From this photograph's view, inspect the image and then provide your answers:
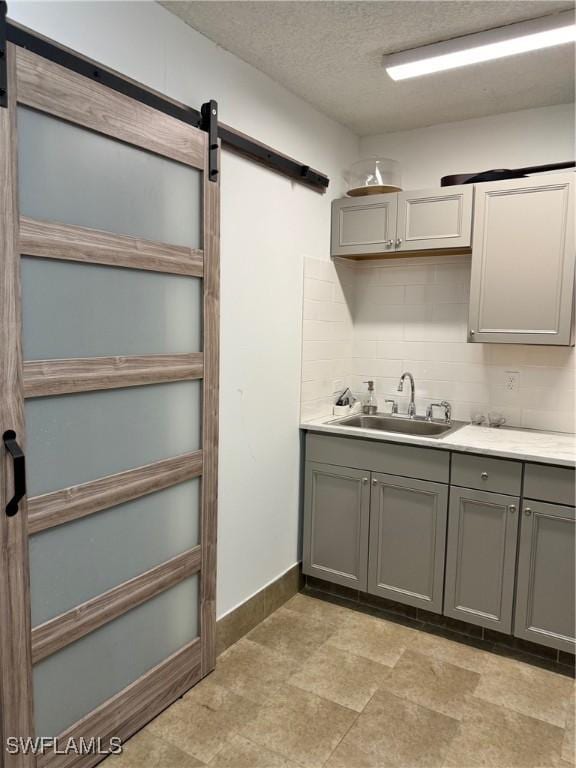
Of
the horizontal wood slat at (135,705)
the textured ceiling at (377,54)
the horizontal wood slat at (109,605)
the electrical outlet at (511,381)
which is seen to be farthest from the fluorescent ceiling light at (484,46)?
the horizontal wood slat at (135,705)

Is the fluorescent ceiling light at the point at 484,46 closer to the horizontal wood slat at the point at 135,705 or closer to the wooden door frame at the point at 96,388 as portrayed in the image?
the wooden door frame at the point at 96,388

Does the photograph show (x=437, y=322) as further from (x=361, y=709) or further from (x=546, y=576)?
(x=361, y=709)

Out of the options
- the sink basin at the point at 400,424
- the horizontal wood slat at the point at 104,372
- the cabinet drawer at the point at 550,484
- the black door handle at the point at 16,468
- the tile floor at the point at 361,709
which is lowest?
the tile floor at the point at 361,709

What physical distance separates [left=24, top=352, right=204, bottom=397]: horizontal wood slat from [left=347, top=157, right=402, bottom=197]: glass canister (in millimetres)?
1650

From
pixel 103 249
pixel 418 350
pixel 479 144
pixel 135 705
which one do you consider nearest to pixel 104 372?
pixel 103 249

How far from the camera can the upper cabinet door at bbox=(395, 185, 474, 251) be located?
289 cm

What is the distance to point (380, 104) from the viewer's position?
2992 millimetres

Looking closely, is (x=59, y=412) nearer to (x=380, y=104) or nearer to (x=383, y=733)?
(x=383, y=733)

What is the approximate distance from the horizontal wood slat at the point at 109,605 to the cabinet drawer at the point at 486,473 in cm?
130

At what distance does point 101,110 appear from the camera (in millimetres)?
1783

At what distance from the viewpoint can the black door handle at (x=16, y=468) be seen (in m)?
1.56

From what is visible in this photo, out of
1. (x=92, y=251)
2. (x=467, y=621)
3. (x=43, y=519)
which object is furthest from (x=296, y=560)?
(x=92, y=251)

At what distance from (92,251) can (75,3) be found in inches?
31.4

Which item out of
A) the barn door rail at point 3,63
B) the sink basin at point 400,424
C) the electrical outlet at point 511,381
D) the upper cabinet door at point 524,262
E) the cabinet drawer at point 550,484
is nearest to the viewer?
the barn door rail at point 3,63
